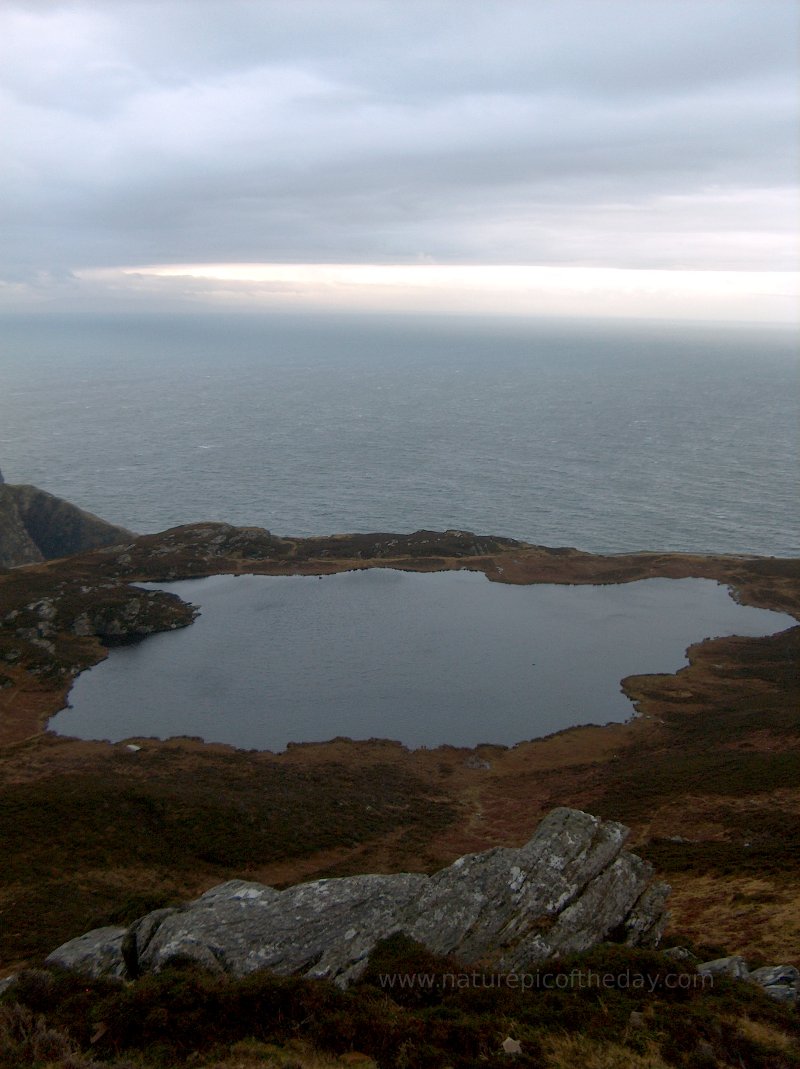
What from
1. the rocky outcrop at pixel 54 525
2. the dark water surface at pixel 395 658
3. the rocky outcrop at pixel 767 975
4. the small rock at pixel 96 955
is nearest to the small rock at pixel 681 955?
the rocky outcrop at pixel 767 975

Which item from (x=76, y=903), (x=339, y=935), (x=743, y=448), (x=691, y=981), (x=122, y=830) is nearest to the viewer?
(x=691, y=981)

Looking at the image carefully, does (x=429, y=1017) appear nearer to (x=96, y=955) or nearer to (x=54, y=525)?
(x=96, y=955)

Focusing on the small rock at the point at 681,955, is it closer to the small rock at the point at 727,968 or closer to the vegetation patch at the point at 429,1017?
the small rock at the point at 727,968

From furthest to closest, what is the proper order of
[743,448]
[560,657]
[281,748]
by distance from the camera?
[743,448] < [560,657] < [281,748]

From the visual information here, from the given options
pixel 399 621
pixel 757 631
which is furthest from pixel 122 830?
pixel 757 631

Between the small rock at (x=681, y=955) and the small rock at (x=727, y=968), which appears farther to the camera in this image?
the small rock at (x=681, y=955)

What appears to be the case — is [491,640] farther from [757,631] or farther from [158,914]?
[158,914]


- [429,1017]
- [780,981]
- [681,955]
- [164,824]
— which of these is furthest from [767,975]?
[164,824]
